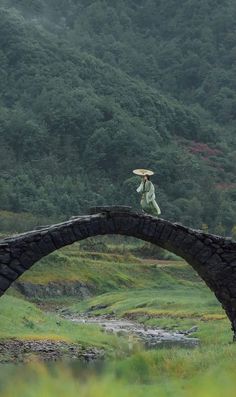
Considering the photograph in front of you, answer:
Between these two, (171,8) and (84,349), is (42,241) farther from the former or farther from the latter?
(171,8)

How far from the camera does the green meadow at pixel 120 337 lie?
7970mm

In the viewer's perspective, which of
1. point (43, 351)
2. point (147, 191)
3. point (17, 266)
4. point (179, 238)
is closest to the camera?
point (17, 266)

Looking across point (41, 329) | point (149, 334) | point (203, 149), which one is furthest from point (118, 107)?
point (41, 329)

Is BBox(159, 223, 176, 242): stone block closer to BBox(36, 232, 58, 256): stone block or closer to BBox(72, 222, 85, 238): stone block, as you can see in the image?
BBox(72, 222, 85, 238): stone block

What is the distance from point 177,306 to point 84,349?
53.1ft

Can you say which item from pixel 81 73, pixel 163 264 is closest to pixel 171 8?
pixel 81 73

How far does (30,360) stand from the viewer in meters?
19.2

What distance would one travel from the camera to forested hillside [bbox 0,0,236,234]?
84.0 meters

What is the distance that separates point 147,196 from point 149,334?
12857 millimetres

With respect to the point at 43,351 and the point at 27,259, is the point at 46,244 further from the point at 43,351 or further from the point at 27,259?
the point at 43,351

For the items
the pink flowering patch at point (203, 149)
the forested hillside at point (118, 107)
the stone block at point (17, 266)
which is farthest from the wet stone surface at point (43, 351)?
the pink flowering patch at point (203, 149)

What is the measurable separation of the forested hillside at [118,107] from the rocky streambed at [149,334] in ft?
124

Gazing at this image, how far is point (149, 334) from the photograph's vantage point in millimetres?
29844

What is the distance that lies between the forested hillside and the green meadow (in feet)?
66.4
